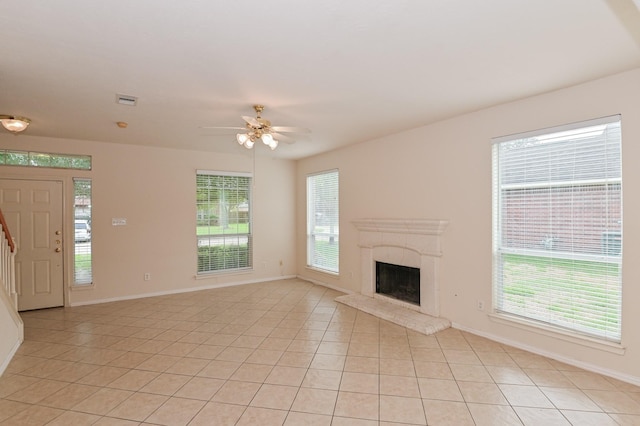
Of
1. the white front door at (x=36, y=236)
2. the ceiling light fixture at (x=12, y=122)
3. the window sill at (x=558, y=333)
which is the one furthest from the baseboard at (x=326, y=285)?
the ceiling light fixture at (x=12, y=122)

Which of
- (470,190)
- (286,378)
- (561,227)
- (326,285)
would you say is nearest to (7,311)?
(286,378)

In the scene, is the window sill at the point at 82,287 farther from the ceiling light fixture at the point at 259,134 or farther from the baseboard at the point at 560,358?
the baseboard at the point at 560,358

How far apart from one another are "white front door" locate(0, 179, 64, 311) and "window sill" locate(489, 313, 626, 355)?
635 centimetres

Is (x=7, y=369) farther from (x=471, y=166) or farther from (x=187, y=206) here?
(x=471, y=166)

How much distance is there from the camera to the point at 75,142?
4961 millimetres

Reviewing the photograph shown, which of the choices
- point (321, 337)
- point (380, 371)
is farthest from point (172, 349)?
point (380, 371)

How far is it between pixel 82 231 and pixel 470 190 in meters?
5.94

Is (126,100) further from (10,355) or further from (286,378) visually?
(286,378)

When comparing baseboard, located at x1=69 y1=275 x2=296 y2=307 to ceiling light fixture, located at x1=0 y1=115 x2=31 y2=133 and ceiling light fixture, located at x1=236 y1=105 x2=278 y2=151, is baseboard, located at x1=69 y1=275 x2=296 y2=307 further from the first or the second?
ceiling light fixture, located at x1=236 y1=105 x2=278 y2=151

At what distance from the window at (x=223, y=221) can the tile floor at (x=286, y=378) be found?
201 centimetres

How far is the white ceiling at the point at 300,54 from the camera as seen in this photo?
1850 mm

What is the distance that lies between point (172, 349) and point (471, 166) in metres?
4.04

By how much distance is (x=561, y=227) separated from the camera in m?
Answer: 3.05

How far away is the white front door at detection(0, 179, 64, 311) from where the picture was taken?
4.62m
